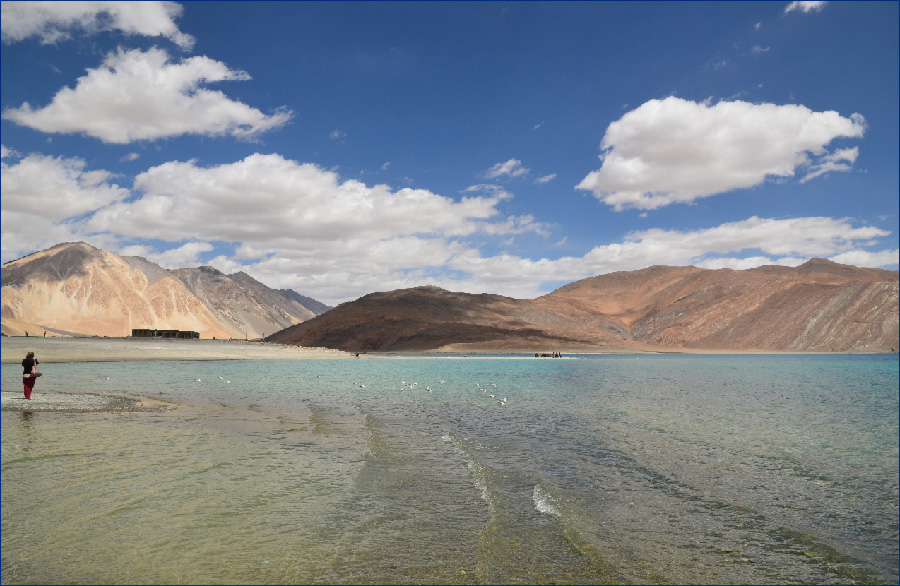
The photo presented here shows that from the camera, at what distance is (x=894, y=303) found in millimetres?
156875

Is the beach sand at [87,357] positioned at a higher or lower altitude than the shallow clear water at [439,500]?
higher

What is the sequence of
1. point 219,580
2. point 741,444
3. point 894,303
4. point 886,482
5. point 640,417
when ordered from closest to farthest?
point 219,580
point 886,482
point 741,444
point 640,417
point 894,303

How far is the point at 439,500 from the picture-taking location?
12.1m

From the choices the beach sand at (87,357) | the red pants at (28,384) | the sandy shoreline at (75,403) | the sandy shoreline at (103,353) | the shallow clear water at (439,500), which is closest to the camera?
the shallow clear water at (439,500)

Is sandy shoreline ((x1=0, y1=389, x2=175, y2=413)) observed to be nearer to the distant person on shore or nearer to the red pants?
the red pants

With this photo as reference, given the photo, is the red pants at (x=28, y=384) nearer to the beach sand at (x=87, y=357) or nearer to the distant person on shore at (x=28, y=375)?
the distant person on shore at (x=28, y=375)

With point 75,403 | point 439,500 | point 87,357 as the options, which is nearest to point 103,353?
point 87,357

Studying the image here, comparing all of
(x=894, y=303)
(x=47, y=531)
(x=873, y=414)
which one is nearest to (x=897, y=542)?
(x=47, y=531)

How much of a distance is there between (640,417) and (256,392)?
22.3 metres

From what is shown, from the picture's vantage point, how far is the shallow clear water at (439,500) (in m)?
8.73

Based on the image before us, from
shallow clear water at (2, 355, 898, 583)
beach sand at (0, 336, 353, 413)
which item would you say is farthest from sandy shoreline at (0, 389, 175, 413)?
shallow clear water at (2, 355, 898, 583)

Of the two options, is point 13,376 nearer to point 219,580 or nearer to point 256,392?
point 256,392

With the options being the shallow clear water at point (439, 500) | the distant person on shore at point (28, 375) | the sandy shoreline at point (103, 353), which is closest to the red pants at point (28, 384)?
the distant person on shore at point (28, 375)

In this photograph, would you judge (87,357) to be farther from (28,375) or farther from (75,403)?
(28,375)
